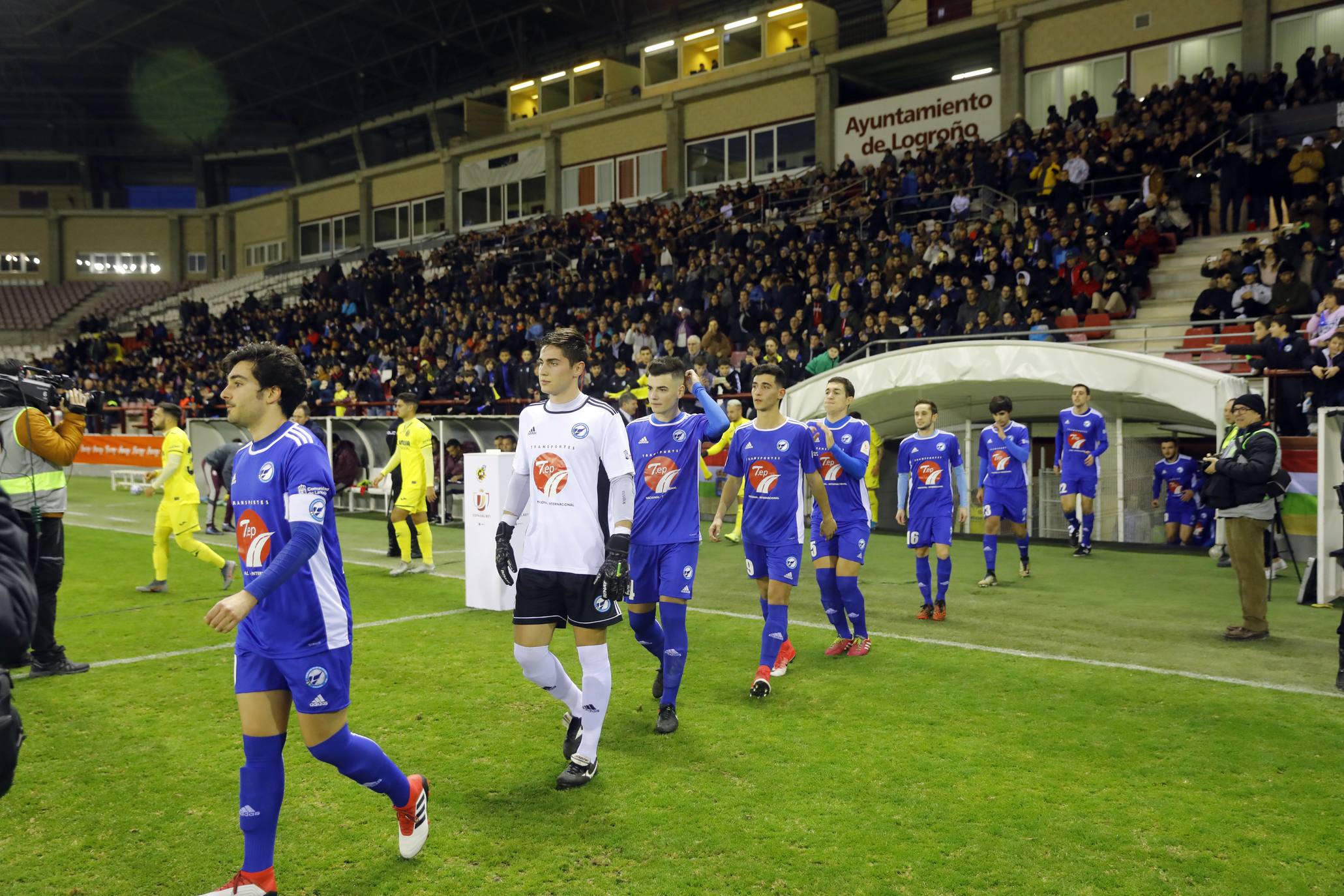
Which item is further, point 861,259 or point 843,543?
point 861,259

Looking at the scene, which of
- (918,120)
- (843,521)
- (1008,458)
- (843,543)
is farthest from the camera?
(918,120)

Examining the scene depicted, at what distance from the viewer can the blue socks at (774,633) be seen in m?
6.79

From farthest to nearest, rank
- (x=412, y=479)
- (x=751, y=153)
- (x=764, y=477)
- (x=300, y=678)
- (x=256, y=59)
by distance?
1. (x=256, y=59)
2. (x=751, y=153)
3. (x=412, y=479)
4. (x=764, y=477)
5. (x=300, y=678)

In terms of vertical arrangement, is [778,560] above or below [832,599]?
above

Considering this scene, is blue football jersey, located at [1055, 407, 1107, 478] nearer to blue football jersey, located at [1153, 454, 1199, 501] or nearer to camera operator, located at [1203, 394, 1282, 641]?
blue football jersey, located at [1153, 454, 1199, 501]

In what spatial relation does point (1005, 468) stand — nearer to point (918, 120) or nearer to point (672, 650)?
point (672, 650)

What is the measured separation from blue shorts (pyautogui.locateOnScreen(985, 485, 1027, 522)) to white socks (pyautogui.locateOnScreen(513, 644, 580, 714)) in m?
7.78

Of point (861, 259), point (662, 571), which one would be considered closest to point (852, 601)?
point (662, 571)

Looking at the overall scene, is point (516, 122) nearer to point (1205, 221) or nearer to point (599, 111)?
point (599, 111)

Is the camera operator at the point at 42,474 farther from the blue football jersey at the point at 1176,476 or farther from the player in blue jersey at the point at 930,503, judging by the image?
the blue football jersey at the point at 1176,476

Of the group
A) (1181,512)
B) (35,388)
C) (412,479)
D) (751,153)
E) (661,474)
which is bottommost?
(1181,512)

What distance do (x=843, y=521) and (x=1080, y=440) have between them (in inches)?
287

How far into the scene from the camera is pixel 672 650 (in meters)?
6.12

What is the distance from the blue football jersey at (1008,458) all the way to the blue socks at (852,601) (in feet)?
15.3
